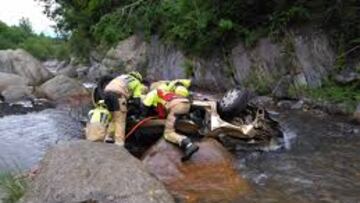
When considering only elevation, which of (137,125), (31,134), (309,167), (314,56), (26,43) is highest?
(26,43)

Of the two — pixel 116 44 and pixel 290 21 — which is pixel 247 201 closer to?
pixel 290 21

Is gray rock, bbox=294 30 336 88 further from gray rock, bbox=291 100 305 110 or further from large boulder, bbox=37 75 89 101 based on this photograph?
large boulder, bbox=37 75 89 101

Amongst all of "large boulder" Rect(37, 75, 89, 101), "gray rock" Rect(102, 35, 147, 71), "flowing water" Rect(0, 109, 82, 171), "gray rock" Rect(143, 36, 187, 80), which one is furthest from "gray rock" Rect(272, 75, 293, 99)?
"gray rock" Rect(102, 35, 147, 71)

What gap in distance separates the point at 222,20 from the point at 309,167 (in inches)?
340

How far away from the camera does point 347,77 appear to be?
13.8 m

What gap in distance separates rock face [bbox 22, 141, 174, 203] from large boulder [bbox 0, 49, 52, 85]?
17.7 meters

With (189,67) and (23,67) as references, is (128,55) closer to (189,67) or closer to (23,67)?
(23,67)

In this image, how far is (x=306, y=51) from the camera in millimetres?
15000

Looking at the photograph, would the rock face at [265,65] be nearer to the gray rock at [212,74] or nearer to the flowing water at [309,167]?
the gray rock at [212,74]

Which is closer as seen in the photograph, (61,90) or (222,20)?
(222,20)

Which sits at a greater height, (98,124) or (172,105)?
(172,105)

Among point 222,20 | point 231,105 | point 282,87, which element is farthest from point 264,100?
point 231,105

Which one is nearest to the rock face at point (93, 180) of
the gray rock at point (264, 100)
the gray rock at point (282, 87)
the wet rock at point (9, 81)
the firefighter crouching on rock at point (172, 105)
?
the firefighter crouching on rock at point (172, 105)

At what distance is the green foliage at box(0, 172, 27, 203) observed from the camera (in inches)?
238
